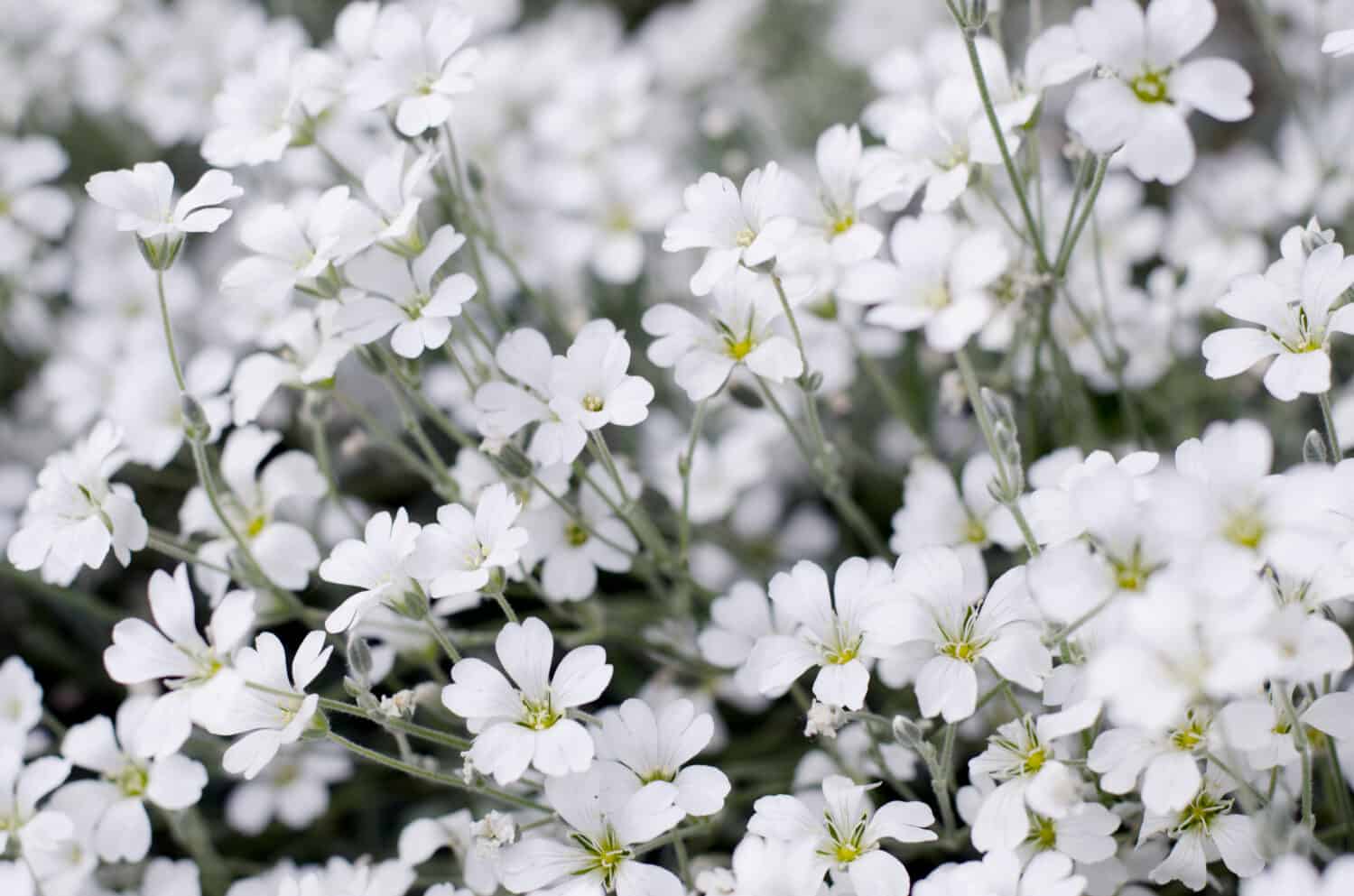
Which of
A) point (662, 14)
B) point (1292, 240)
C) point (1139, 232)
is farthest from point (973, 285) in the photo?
point (662, 14)

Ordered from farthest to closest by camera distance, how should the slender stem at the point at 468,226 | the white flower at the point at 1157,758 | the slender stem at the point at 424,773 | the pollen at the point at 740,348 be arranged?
the slender stem at the point at 468,226 < the pollen at the point at 740,348 < the slender stem at the point at 424,773 < the white flower at the point at 1157,758

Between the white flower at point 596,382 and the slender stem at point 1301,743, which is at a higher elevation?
the white flower at point 596,382

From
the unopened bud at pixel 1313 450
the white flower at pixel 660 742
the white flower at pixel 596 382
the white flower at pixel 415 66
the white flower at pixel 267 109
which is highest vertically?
the white flower at pixel 415 66

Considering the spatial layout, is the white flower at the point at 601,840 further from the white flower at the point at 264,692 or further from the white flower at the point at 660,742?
the white flower at the point at 264,692

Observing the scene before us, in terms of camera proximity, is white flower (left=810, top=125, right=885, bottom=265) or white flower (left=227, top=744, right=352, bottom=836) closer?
white flower (left=810, top=125, right=885, bottom=265)

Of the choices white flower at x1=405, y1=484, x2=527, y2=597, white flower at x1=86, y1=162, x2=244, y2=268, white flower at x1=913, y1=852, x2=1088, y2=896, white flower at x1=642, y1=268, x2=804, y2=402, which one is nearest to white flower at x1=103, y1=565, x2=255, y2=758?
white flower at x1=405, y1=484, x2=527, y2=597

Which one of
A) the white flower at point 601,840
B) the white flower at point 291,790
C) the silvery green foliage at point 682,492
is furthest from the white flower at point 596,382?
the white flower at point 291,790

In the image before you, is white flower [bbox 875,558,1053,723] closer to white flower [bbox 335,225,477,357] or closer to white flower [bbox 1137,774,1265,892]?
white flower [bbox 1137,774,1265,892]
